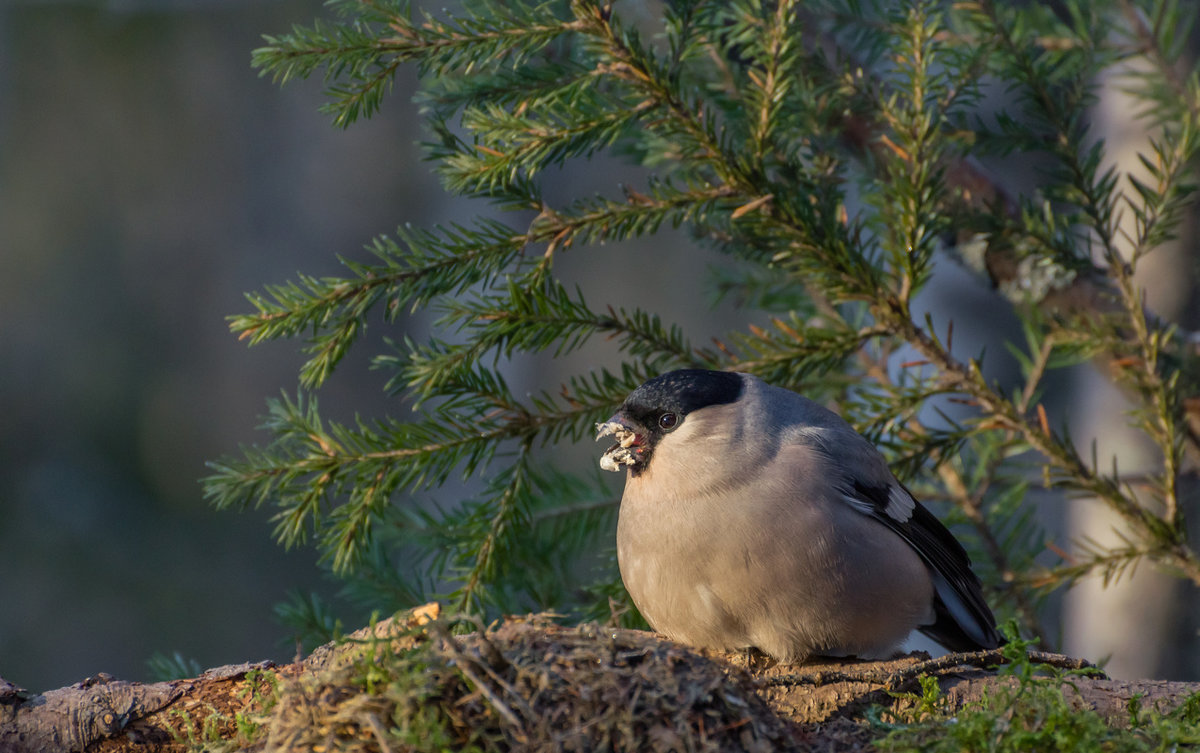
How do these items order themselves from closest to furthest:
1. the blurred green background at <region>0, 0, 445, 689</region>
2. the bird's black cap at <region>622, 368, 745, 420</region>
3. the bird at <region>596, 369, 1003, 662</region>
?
1. the bird at <region>596, 369, 1003, 662</region>
2. the bird's black cap at <region>622, 368, 745, 420</region>
3. the blurred green background at <region>0, 0, 445, 689</region>

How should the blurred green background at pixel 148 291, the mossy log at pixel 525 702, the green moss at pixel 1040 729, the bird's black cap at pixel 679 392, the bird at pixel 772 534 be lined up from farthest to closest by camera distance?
the blurred green background at pixel 148 291, the bird's black cap at pixel 679 392, the bird at pixel 772 534, the green moss at pixel 1040 729, the mossy log at pixel 525 702

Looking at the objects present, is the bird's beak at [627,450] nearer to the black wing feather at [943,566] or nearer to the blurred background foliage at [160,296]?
the black wing feather at [943,566]

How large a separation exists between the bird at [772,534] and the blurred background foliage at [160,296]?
560cm

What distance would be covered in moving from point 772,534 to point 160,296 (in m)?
10.6

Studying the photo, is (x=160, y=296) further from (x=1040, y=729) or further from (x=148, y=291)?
(x=1040, y=729)

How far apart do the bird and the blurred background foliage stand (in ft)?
18.4

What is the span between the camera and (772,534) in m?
2.27

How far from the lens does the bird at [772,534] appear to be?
224cm

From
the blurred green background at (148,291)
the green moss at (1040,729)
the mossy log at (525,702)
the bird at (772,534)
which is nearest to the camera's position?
the mossy log at (525,702)

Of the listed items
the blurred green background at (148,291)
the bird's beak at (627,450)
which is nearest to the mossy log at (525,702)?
the bird's beak at (627,450)

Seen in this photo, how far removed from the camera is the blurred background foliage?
9617 mm

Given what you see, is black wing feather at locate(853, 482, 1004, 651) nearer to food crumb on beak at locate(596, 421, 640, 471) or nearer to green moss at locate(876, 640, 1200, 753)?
food crumb on beak at locate(596, 421, 640, 471)

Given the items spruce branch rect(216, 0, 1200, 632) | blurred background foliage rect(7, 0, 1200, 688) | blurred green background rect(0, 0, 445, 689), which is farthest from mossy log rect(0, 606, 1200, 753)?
blurred green background rect(0, 0, 445, 689)

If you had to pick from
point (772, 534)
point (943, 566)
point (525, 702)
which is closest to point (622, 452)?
point (772, 534)
